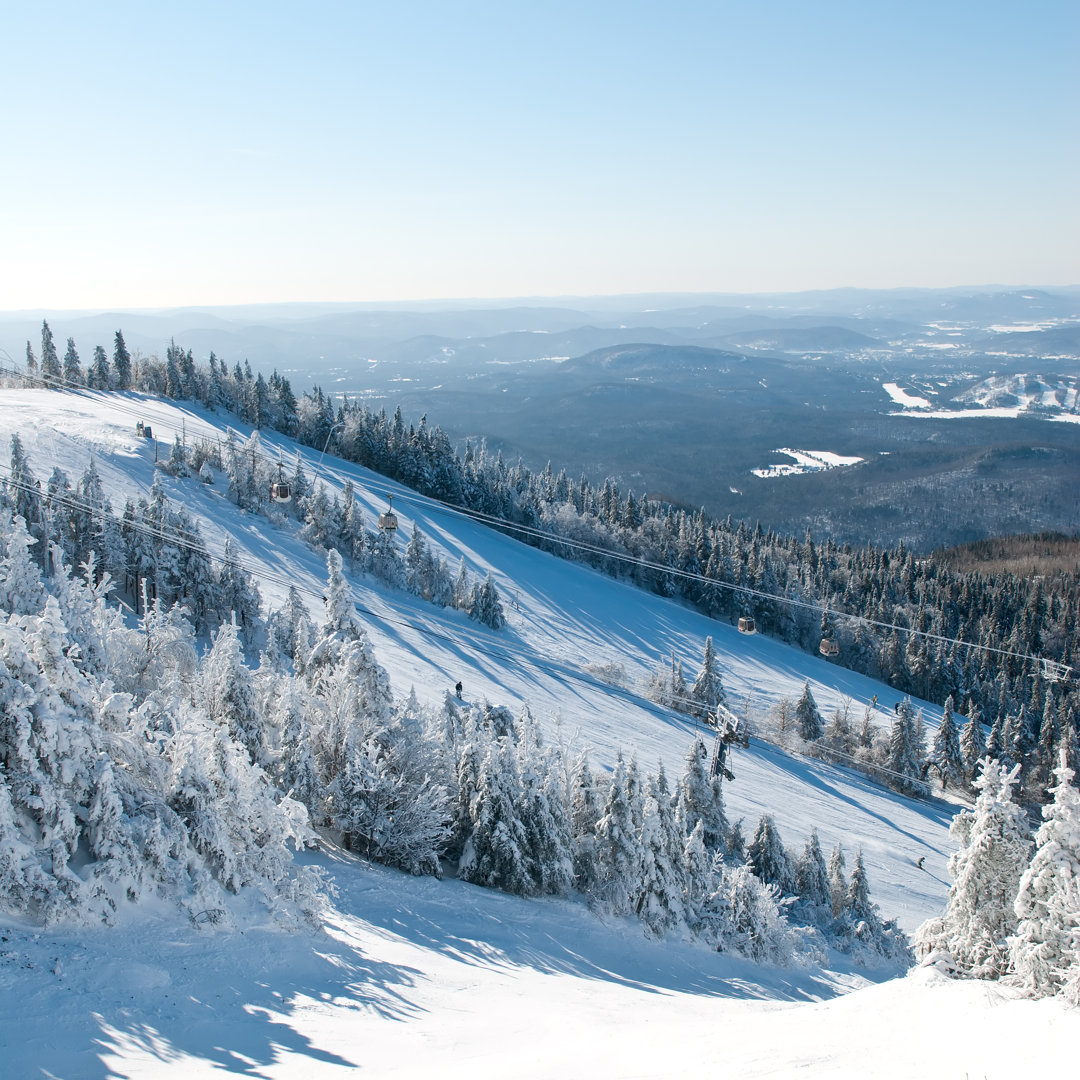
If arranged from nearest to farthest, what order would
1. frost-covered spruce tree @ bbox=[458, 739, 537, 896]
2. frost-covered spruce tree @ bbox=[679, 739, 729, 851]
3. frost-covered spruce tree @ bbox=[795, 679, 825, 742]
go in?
frost-covered spruce tree @ bbox=[458, 739, 537, 896] < frost-covered spruce tree @ bbox=[679, 739, 729, 851] < frost-covered spruce tree @ bbox=[795, 679, 825, 742]

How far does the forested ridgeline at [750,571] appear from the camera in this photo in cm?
9300

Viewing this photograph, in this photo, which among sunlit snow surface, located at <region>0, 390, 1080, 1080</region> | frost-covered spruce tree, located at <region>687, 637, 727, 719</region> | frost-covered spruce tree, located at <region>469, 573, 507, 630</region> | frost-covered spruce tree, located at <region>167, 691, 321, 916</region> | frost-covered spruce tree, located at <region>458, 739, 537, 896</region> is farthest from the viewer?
frost-covered spruce tree, located at <region>469, 573, 507, 630</region>

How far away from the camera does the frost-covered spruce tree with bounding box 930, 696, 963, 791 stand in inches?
2500

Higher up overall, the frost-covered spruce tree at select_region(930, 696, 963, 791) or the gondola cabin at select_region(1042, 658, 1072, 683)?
the gondola cabin at select_region(1042, 658, 1072, 683)

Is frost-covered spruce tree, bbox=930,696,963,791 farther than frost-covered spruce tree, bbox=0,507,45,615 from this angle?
Yes

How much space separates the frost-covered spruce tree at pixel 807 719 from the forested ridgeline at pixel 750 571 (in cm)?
2735

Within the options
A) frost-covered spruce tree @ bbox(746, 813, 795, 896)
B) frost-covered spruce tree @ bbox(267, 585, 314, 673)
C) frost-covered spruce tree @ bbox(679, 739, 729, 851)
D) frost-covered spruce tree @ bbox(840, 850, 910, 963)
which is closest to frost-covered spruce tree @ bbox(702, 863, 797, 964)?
frost-covered spruce tree @ bbox(746, 813, 795, 896)

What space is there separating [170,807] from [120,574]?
112ft

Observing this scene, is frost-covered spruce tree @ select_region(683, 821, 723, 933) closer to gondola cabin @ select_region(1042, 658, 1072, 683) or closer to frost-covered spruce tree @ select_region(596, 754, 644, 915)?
frost-covered spruce tree @ select_region(596, 754, 644, 915)

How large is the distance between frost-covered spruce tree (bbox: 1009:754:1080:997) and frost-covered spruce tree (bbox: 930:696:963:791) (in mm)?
57757

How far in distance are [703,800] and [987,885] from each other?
2008 cm

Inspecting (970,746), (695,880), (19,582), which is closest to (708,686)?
(970,746)

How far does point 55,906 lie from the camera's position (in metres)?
12.7

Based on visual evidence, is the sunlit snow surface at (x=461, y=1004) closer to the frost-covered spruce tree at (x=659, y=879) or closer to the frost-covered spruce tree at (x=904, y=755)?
the frost-covered spruce tree at (x=659, y=879)
